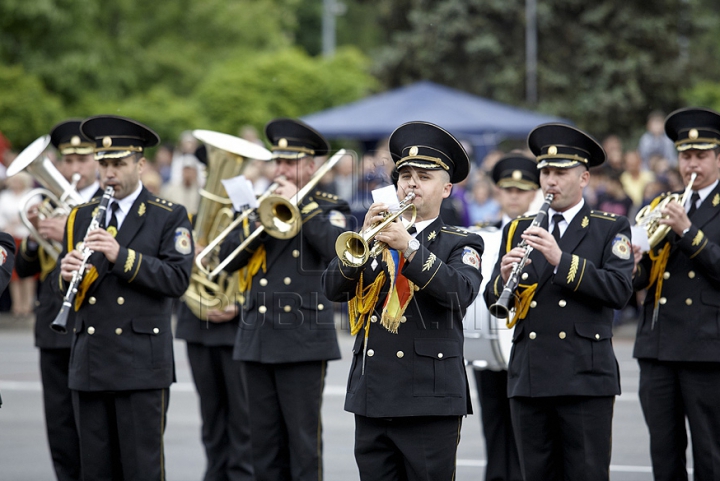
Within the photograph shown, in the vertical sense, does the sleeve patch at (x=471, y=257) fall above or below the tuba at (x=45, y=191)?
below

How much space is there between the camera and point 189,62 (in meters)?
37.7

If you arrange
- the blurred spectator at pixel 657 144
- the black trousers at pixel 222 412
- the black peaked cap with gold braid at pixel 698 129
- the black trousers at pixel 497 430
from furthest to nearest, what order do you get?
the blurred spectator at pixel 657 144, the black trousers at pixel 222 412, the black trousers at pixel 497 430, the black peaked cap with gold braid at pixel 698 129

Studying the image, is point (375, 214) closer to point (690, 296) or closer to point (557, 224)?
point (557, 224)

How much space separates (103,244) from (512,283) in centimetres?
228

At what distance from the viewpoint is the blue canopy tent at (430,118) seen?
19328mm

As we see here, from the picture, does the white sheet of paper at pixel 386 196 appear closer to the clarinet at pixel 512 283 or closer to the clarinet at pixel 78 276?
the clarinet at pixel 512 283

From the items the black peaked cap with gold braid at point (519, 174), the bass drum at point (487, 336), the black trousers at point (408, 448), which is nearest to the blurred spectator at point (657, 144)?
the black peaked cap with gold braid at point (519, 174)

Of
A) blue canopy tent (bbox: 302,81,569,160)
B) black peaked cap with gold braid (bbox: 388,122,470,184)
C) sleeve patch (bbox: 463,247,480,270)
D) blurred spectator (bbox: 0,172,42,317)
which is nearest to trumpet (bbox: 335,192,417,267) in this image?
black peaked cap with gold braid (bbox: 388,122,470,184)

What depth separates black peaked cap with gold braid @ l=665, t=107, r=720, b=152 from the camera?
6520 mm

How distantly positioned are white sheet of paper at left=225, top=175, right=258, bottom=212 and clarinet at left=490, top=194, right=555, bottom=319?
2.02 metres

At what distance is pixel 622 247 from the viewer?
5930 mm

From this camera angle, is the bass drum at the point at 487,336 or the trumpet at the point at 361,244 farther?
the bass drum at the point at 487,336

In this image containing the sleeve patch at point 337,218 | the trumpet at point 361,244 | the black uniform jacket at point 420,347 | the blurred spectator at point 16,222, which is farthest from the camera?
the blurred spectator at point 16,222

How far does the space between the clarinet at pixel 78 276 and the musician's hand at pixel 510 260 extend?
2.30 meters
